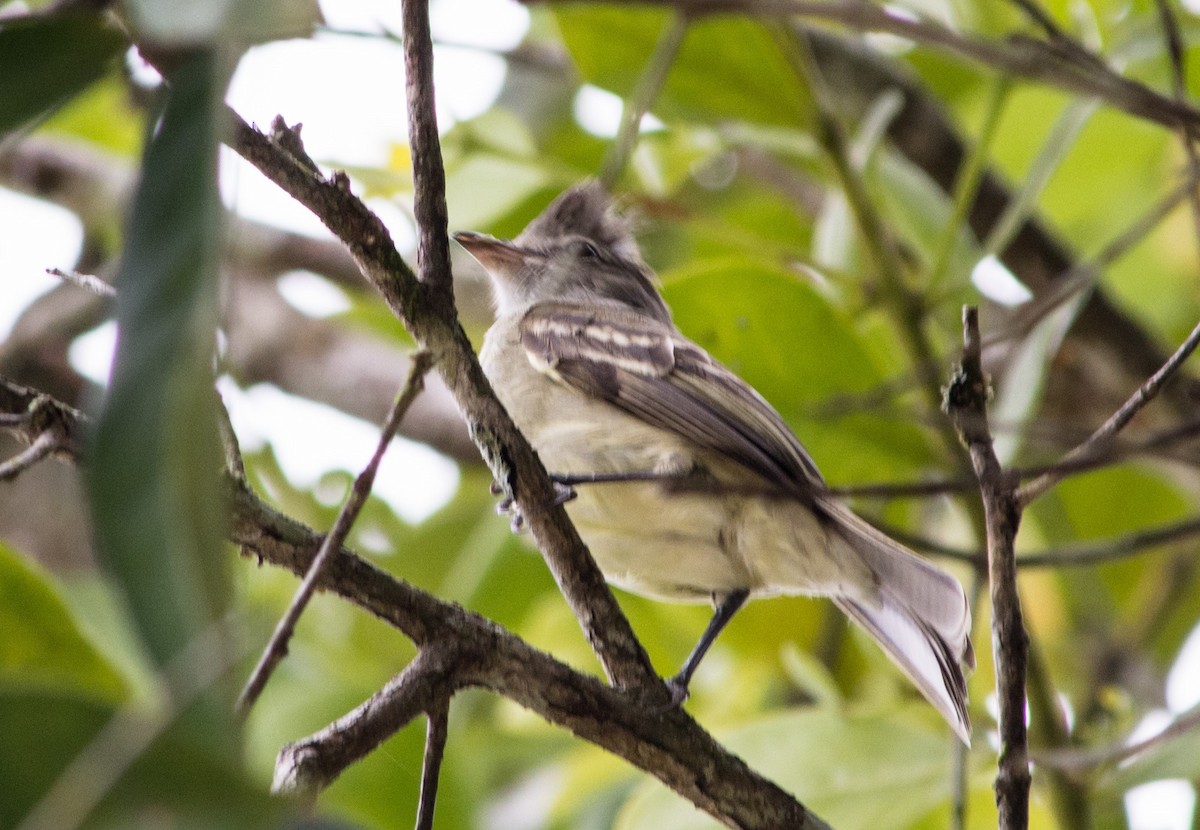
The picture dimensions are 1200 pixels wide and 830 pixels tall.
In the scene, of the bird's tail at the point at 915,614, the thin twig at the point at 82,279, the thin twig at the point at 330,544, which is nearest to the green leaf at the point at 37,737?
the thin twig at the point at 330,544

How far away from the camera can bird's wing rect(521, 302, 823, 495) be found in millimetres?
3000

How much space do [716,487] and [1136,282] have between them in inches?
143

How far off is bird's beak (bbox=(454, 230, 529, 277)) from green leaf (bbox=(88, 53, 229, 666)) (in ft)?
9.11

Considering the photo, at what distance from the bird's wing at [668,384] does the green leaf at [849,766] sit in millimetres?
585

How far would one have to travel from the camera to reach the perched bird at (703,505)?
2.98 metres

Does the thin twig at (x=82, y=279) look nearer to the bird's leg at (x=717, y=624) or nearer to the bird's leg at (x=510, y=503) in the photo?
the bird's leg at (x=510, y=503)

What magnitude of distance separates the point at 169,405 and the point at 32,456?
87 cm

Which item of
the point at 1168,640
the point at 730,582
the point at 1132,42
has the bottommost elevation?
the point at 730,582

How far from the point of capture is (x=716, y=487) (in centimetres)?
169

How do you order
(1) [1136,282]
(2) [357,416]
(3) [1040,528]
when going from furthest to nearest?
(2) [357,416]
(1) [1136,282]
(3) [1040,528]

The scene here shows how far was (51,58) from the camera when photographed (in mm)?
1248

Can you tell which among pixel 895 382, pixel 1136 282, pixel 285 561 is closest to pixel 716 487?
pixel 285 561

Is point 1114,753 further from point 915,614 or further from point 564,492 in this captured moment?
point 564,492

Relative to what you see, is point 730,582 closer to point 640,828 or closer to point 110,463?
point 640,828
